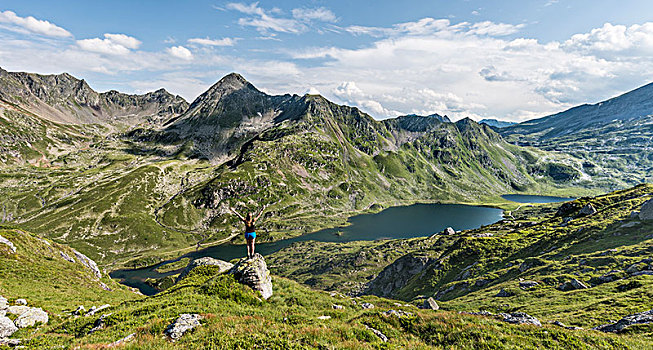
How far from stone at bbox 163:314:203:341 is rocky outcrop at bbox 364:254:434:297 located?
296 feet

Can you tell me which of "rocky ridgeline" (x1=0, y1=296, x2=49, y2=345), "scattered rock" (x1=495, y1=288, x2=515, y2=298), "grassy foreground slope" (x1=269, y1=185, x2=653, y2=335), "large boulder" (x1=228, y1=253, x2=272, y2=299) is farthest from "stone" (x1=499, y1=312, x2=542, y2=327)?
"rocky ridgeline" (x1=0, y1=296, x2=49, y2=345)

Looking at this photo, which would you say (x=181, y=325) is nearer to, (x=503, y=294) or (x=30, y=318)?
(x=30, y=318)

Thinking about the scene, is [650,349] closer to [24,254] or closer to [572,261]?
[572,261]

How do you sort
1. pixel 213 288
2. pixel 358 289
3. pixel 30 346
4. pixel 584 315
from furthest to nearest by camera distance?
pixel 358 289 < pixel 584 315 < pixel 213 288 < pixel 30 346

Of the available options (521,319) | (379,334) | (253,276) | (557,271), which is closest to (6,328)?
(253,276)

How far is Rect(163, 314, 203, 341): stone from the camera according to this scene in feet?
48.1

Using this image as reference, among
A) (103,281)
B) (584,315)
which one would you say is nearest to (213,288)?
(584,315)

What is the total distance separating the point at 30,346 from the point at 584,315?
144 ft

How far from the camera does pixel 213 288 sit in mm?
23375

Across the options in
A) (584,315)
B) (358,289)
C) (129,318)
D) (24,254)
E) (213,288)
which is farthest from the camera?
(358,289)

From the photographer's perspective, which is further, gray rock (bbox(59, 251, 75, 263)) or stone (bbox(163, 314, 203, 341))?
gray rock (bbox(59, 251, 75, 263))

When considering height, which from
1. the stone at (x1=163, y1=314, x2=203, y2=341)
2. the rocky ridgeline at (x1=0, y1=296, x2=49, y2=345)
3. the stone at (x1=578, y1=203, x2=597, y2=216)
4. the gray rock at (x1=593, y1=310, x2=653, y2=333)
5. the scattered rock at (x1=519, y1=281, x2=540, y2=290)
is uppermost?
the stone at (x1=163, y1=314, x2=203, y2=341)

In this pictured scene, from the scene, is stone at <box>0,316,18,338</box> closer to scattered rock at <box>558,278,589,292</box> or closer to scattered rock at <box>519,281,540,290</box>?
scattered rock at <box>519,281,540,290</box>

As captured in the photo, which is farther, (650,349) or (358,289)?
(358,289)
